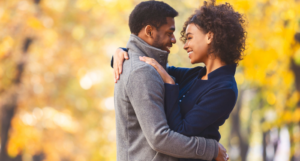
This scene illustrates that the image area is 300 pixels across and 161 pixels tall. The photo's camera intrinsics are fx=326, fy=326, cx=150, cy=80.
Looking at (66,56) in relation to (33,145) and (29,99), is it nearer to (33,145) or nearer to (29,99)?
(29,99)

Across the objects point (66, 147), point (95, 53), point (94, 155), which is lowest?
point (94, 155)

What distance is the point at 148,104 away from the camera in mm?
2178

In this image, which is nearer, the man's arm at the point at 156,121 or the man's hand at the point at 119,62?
the man's arm at the point at 156,121

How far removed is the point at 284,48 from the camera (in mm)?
5621

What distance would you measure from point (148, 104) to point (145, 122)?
4.8 inches

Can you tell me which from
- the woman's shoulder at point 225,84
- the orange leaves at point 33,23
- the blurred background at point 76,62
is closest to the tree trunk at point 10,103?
the blurred background at point 76,62

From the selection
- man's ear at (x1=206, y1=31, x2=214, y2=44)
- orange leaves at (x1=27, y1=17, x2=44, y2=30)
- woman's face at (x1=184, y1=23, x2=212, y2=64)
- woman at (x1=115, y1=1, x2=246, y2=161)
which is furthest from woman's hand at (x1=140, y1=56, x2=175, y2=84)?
orange leaves at (x1=27, y1=17, x2=44, y2=30)

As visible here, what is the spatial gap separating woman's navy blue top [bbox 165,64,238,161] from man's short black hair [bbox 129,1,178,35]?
0.53 meters

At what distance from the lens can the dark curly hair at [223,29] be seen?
2.50 m

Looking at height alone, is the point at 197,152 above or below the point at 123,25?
below

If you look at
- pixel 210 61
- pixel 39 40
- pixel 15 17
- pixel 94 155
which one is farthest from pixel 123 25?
pixel 94 155

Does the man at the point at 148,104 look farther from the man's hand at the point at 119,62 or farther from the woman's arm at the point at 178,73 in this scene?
the woman's arm at the point at 178,73

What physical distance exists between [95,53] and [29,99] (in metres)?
2.69

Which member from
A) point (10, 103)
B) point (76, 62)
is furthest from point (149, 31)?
point (76, 62)
